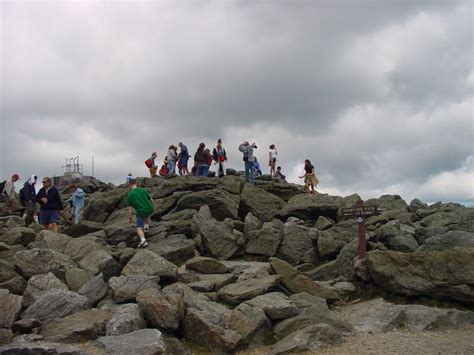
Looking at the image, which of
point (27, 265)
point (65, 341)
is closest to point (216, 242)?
point (27, 265)

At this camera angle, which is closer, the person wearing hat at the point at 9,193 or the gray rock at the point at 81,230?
the gray rock at the point at 81,230

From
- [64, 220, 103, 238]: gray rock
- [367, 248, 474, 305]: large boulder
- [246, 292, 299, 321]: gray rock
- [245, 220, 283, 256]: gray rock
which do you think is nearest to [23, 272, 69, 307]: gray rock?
[246, 292, 299, 321]: gray rock

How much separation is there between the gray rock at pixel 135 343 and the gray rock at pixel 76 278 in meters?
3.87

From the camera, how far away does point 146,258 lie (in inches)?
598

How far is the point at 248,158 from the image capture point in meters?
30.6

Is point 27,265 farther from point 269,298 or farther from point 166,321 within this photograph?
point 269,298

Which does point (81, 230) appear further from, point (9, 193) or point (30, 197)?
point (9, 193)

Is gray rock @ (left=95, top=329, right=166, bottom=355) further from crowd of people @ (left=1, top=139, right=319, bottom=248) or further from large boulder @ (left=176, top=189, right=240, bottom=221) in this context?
large boulder @ (left=176, top=189, right=240, bottom=221)

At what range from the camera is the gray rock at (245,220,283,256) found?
1853cm

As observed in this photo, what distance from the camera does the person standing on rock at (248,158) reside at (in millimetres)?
30641

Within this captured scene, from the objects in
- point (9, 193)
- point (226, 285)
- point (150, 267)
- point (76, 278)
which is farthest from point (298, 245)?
point (9, 193)

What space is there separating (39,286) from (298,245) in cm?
937

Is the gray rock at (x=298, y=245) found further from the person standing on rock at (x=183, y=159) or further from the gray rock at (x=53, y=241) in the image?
the person standing on rock at (x=183, y=159)

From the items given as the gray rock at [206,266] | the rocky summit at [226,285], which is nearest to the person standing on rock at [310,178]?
the rocky summit at [226,285]
